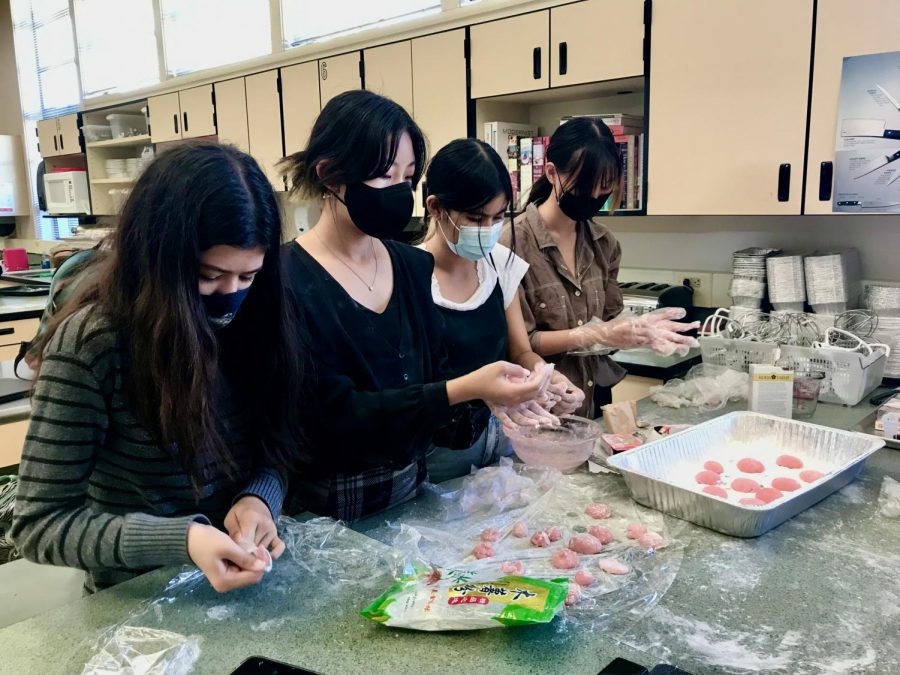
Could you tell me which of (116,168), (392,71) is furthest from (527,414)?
(116,168)

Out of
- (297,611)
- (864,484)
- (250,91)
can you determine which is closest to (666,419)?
(864,484)

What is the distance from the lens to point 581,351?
172 centimetres

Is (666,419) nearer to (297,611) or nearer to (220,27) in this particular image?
(297,611)

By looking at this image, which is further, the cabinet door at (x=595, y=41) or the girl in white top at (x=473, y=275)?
the cabinet door at (x=595, y=41)

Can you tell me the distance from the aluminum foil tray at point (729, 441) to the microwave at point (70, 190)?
193 inches

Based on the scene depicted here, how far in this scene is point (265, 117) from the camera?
3.70 metres

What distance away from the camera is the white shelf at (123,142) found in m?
4.63

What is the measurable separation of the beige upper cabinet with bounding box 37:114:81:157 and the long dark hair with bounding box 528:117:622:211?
174 inches

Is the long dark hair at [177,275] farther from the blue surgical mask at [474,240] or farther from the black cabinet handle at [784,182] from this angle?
the black cabinet handle at [784,182]

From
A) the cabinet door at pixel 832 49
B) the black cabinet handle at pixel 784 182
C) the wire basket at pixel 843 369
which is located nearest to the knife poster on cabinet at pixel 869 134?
the cabinet door at pixel 832 49

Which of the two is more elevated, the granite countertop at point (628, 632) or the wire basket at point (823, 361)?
the wire basket at point (823, 361)

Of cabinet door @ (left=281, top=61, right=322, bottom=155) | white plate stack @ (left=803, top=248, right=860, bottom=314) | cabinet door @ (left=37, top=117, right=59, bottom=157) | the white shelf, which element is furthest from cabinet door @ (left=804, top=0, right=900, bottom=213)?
cabinet door @ (left=37, top=117, right=59, bottom=157)

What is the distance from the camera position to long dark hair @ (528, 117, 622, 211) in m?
1.74

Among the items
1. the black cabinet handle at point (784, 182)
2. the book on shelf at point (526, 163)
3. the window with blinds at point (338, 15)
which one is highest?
the window with blinds at point (338, 15)
